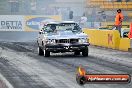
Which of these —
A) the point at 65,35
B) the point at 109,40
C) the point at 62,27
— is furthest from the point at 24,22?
the point at 65,35

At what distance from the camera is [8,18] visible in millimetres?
48062

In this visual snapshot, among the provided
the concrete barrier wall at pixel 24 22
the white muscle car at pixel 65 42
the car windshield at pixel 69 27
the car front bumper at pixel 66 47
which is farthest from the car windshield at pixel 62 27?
the concrete barrier wall at pixel 24 22

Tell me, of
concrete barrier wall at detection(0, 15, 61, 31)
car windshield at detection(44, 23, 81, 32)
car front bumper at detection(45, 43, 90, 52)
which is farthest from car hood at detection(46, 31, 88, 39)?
concrete barrier wall at detection(0, 15, 61, 31)

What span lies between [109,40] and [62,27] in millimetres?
7074

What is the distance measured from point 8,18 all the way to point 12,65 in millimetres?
32421

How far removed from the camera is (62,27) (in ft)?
68.4

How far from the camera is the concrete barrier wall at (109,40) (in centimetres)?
2512

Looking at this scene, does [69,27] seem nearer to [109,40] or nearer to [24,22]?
[109,40]

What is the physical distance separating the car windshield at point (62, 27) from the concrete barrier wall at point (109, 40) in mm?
4723

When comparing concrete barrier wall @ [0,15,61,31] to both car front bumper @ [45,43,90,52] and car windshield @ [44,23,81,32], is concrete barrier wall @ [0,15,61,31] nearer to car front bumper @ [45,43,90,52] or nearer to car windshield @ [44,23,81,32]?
car windshield @ [44,23,81,32]

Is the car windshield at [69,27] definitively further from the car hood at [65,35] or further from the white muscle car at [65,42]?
the car hood at [65,35]

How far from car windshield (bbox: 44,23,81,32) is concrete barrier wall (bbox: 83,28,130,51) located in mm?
4723

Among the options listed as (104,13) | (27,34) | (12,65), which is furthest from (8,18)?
(12,65)

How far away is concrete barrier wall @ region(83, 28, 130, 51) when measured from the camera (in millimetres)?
25120
